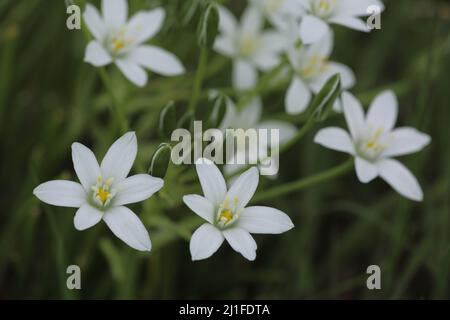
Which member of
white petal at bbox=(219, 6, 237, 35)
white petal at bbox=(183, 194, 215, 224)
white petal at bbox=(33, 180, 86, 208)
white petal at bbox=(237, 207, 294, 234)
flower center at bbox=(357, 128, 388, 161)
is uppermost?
white petal at bbox=(219, 6, 237, 35)

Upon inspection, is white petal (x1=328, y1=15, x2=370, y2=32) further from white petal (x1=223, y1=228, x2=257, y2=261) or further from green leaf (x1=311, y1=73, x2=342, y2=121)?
white petal (x1=223, y1=228, x2=257, y2=261)

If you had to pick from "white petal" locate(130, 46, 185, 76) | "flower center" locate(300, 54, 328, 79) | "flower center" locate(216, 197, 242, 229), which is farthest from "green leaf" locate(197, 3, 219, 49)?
"flower center" locate(216, 197, 242, 229)

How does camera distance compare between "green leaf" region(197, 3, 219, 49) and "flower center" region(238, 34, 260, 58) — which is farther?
"flower center" region(238, 34, 260, 58)

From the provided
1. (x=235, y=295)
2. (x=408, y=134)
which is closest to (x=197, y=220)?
(x=235, y=295)

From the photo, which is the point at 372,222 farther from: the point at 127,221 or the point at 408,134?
the point at 127,221

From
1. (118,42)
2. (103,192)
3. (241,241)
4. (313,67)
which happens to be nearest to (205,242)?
(241,241)
